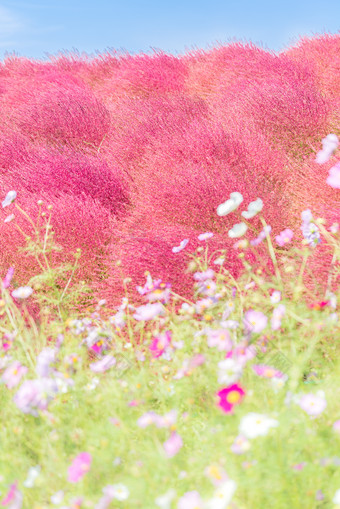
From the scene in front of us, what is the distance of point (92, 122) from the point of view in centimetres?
616

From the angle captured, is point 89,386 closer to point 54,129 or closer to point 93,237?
point 93,237

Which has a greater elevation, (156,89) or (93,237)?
(93,237)

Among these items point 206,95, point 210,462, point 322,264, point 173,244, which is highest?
point 210,462

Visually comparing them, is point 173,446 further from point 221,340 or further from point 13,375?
point 13,375

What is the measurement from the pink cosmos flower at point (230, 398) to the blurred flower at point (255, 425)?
0.18ft

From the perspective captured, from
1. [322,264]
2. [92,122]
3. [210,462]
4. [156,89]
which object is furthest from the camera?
[156,89]

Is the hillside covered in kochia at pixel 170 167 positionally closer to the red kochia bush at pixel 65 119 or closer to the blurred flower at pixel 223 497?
the red kochia bush at pixel 65 119

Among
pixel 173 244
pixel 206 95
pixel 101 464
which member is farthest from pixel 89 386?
pixel 206 95

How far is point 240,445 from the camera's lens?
117 centimetres

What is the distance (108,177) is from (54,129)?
2.36 metres

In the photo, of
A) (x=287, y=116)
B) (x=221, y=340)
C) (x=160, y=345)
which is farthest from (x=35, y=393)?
(x=287, y=116)

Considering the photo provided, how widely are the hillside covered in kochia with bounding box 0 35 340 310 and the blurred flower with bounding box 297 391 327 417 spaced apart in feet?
2.41

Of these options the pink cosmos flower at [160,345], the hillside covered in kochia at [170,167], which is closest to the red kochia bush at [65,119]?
the hillside covered in kochia at [170,167]

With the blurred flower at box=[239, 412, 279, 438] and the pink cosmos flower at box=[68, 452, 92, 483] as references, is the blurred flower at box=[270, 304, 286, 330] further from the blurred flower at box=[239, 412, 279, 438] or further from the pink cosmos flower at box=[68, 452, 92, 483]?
the pink cosmos flower at box=[68, 452, 92, 483]
